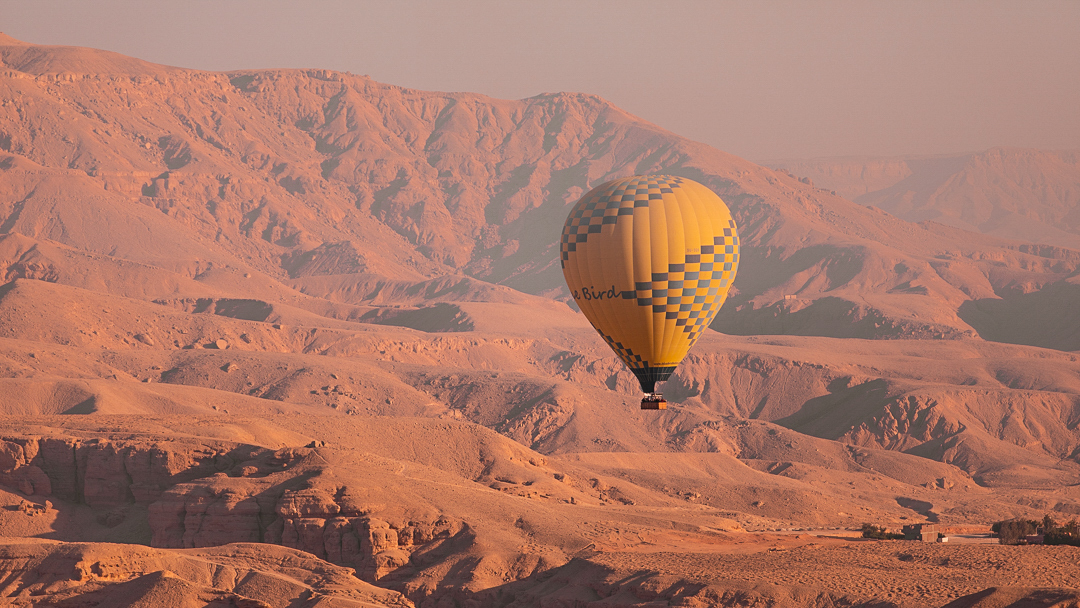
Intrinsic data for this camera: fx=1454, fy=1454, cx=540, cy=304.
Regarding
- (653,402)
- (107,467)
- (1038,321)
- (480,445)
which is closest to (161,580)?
(653,402)

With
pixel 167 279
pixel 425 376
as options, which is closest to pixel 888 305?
pixel 425 376

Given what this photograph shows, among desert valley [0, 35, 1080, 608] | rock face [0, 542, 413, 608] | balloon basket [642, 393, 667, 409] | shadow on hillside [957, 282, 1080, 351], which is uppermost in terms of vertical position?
balloon basket [642, 393, 667, 409]

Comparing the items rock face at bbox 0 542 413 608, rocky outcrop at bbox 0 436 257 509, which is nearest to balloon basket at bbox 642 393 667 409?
rock face at bbox 0 542 413 608

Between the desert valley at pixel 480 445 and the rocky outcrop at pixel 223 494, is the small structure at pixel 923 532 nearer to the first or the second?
the desert valley at pixel 480 445

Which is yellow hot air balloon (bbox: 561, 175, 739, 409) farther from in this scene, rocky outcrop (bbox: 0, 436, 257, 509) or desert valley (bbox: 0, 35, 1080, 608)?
rocky outcrop (bbox: 0, 436, 257, 509)

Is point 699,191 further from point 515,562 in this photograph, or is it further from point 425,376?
point 425,376

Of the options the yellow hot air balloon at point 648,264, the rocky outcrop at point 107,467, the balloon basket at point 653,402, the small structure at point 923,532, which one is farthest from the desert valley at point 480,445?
the yellow hot air balloon at point 648,264
